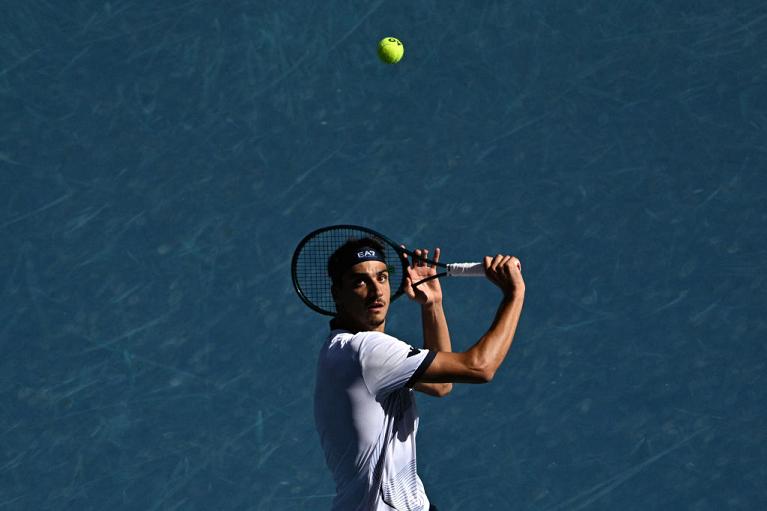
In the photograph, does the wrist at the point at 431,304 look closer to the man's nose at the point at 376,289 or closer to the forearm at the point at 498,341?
the man's nose at the point at 376,289

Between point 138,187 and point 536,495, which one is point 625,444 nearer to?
point 536,495

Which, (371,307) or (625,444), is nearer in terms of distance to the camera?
(371,307)

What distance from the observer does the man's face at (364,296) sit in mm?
3543

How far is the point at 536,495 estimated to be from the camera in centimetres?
533

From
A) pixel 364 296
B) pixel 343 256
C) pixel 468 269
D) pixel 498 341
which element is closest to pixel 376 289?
pixel 364 296

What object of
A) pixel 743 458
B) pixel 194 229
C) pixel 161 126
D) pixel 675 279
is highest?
pixel 161 126

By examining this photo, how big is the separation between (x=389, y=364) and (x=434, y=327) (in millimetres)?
656

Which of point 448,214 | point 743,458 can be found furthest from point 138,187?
point 743,458

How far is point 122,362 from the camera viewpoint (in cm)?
522

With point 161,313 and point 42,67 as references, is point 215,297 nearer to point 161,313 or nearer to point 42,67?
point 161,313

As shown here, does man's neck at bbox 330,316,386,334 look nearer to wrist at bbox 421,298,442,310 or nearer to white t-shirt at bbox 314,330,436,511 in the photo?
white t-shirt at bbox 314,330,436,511

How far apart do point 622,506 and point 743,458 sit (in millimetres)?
581

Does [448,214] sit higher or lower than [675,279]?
higher

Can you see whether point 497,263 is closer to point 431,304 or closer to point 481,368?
point 481,368
